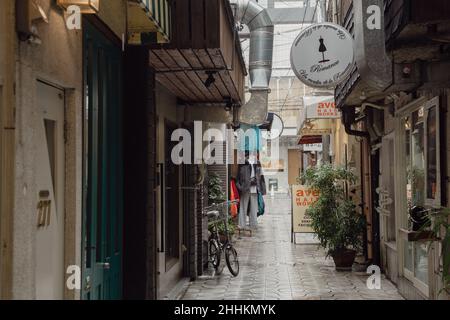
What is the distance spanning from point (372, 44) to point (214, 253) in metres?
6.07

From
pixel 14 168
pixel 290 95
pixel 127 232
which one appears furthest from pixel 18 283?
pixel 290 95

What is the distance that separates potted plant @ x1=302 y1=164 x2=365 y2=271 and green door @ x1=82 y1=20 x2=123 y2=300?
6818 mm

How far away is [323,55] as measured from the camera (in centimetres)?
839

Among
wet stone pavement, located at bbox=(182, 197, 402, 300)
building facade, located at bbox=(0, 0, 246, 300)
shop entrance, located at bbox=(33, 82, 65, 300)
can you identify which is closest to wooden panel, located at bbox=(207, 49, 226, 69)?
building facade, located at bbox=(0, 0, 246, 300)

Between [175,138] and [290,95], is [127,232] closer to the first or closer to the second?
[175,138]

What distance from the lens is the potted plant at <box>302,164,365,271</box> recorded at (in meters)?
11.7

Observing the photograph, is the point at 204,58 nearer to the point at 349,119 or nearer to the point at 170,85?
the point at 170,85

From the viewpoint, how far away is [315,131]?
61.2 ft

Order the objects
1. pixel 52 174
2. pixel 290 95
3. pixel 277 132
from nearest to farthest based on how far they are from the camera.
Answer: pixel 52 174, pixel 277 132, pixel 290 95

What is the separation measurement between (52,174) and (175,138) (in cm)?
657

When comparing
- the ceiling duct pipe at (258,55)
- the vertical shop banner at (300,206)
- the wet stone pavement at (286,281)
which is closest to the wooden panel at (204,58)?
the wet stone pavement at (286,281)

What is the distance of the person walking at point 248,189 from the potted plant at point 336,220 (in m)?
7.08

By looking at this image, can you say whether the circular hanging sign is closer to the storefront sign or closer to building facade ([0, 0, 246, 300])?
building facade ([0, 0, 246, 300])

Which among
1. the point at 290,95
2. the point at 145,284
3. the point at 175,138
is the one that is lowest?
the point at 145,284
